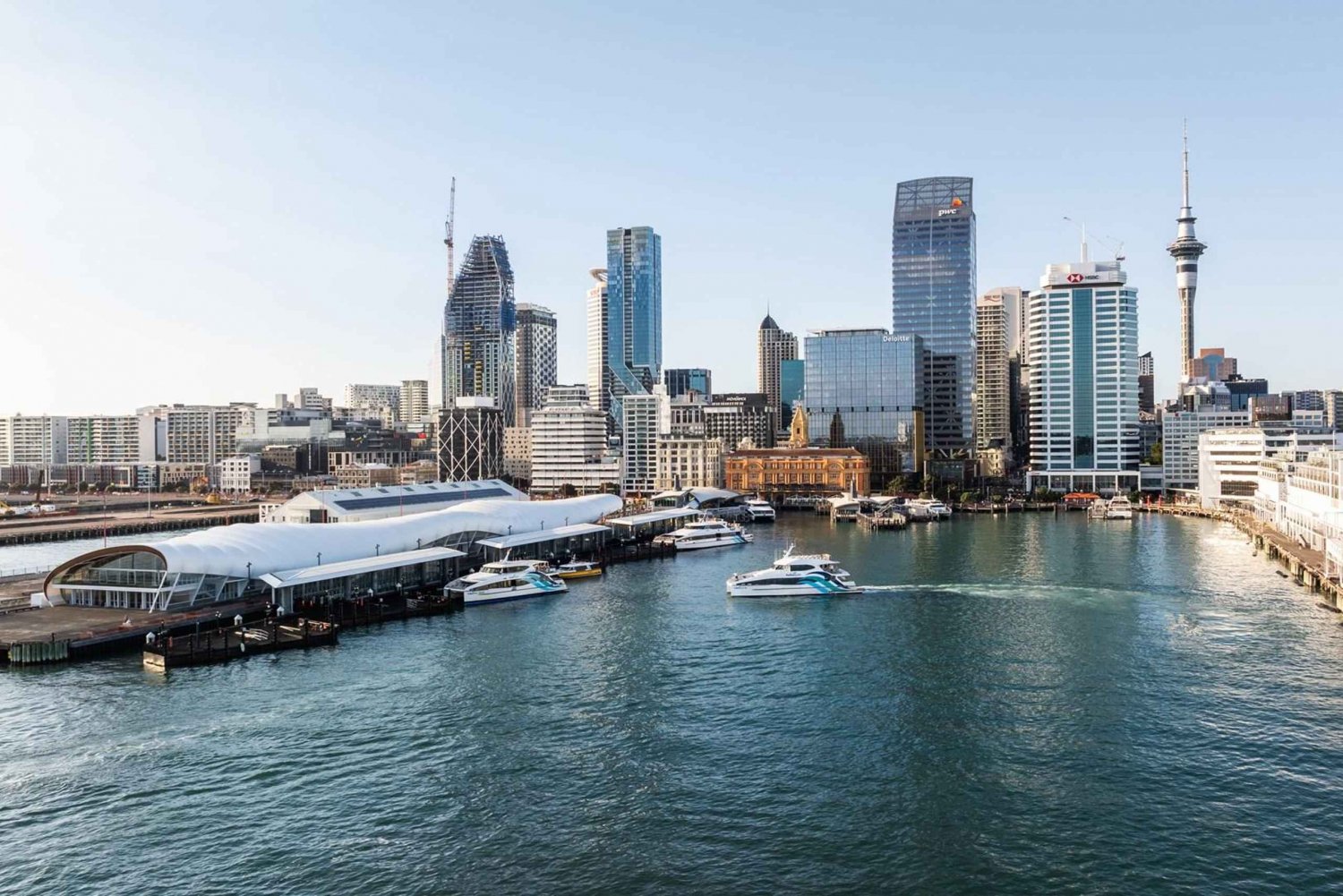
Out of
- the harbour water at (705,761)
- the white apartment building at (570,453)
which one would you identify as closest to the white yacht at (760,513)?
the white apartment building at (570,453)

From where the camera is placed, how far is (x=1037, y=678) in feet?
140

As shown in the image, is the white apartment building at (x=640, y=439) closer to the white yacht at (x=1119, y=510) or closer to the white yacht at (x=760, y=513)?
the white yacht at (x=760, y=513)

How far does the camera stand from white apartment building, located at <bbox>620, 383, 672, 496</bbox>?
17125 centimetres

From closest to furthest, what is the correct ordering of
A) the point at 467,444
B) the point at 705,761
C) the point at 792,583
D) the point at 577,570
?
the point at 705,761 → the point at 792,583 → the point at 577,570 → the point at 467,444

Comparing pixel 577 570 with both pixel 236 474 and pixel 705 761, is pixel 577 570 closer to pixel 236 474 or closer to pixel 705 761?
pixel 705 761

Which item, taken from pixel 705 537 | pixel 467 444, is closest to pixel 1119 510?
pixel 705 537

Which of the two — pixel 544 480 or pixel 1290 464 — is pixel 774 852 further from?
pixel 544 480

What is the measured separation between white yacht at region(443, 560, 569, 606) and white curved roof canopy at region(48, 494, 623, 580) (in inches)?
242

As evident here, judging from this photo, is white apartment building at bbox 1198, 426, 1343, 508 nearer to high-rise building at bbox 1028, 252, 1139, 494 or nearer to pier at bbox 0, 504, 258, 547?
high-rise building at bbox 1028, 252, 1139, 494

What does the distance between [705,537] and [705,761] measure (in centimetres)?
6474

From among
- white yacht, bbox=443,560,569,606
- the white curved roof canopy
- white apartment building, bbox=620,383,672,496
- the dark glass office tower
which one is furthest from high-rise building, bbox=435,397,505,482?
white yacht, bbox=443,560,569,606

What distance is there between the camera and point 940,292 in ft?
639

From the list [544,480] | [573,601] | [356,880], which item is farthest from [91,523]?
[356,880]

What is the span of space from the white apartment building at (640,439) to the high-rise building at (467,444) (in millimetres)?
27215
